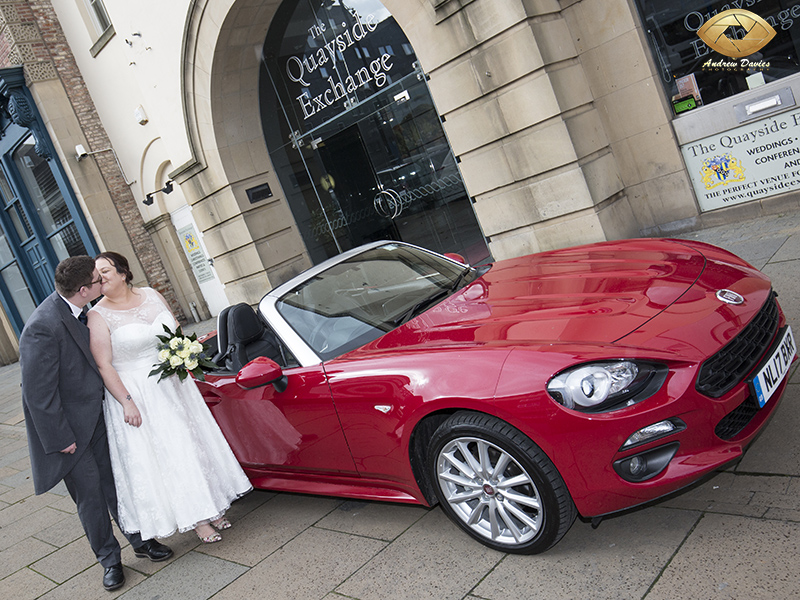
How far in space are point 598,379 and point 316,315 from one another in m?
1.84

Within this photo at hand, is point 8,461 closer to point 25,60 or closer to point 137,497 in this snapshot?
point 137,497

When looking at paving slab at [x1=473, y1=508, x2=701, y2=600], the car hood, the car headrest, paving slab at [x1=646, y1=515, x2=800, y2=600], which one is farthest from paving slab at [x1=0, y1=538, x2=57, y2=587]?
paving slab at [x1=646, y1=515, x2=800, y2=600]

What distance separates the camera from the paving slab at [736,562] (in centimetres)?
223

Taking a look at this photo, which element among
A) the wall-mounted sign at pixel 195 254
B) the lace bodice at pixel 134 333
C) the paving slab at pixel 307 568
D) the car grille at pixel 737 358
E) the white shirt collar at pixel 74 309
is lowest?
the paving slab at pixel 307 568

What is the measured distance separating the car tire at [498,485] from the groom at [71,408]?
218 cm

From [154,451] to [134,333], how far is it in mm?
759

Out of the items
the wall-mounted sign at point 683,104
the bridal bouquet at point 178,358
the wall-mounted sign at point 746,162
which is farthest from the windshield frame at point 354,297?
the wall-mounted sign at point 683,104

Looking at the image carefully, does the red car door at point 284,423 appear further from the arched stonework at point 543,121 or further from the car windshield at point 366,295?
the arched stonework at point 543,121

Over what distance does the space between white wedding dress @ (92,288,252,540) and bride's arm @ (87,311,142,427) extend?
0.21 feet

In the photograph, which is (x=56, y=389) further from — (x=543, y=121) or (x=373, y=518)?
(x=543, y=121)

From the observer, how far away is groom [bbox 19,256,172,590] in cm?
373

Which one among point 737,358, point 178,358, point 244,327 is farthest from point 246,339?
point 737,358

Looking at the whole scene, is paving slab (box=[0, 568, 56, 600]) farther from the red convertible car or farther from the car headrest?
the car headrest

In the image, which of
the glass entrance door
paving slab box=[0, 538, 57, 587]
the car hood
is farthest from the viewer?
the glass entrance door
